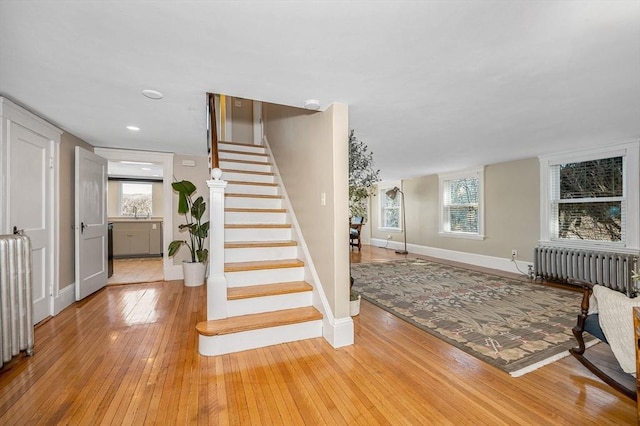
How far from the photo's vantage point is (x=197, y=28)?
1449 mm

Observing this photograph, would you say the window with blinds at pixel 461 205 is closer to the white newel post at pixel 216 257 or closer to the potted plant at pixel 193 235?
the potted plant at pixel 193 235

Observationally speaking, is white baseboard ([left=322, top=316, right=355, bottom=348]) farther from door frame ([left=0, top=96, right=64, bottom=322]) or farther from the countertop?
the countertop

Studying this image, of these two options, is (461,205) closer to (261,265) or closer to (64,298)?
(261,265)

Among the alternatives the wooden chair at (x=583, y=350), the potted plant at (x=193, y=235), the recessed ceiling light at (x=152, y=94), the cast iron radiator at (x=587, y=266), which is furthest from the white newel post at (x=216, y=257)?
the cast iron radiator at (x=587, y=266)

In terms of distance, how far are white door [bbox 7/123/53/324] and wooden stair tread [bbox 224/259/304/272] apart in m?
1.86

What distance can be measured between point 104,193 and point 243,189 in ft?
6.93

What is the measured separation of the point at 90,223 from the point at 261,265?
2.65 meters

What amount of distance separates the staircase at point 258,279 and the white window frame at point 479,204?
4.30m

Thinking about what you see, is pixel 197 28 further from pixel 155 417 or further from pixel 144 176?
pixel 144 176

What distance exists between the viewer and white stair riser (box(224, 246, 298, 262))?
295cm

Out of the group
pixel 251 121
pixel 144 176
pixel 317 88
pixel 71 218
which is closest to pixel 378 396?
pixel 317 88

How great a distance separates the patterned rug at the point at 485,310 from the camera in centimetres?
226

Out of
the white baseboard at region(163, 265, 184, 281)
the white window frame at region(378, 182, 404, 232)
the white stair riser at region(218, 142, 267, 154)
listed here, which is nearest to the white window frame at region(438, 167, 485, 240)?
the white window frame at region(378, 182, 404, 232)

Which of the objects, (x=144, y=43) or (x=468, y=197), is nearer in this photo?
(x=144, y=43)
